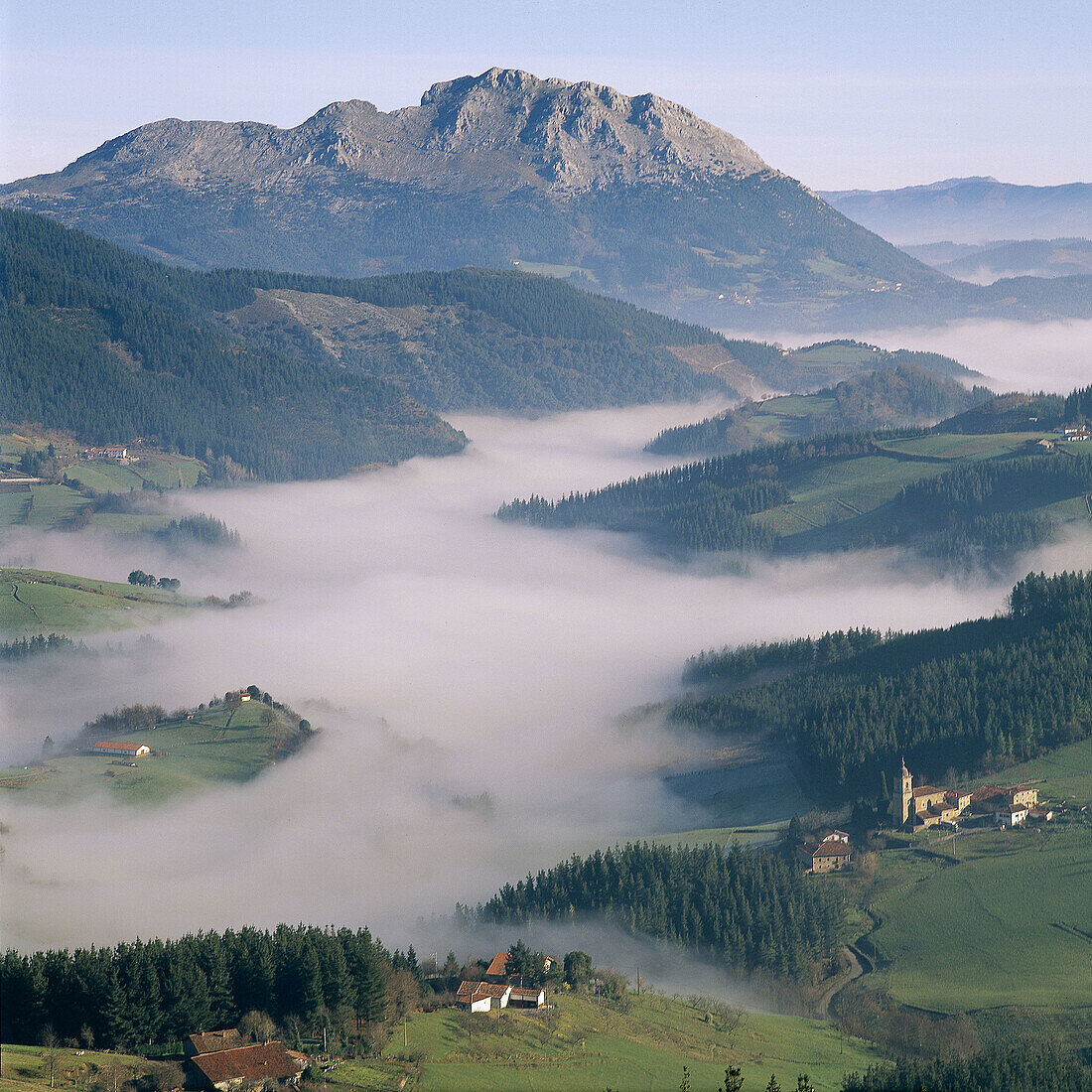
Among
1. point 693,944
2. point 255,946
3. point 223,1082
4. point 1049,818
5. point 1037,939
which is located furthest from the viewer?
point 1049,818

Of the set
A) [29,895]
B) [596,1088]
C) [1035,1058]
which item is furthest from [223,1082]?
[29,895]

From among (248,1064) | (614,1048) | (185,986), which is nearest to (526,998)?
(614,1048)

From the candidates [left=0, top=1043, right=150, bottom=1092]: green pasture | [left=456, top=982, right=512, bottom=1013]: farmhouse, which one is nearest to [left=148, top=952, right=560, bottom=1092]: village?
[left=0, top=1043, right=150, bottom=1092]: green pasture

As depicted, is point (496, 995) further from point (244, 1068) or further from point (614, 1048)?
point (244, 1068)

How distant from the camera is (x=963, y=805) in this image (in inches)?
7633

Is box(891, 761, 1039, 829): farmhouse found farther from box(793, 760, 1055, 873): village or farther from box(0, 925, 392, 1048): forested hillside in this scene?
box(0, 925, 392, 1048): forested hillside

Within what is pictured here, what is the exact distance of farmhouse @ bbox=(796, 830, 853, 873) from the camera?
186625 mm

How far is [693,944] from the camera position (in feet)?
563

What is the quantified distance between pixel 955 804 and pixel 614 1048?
77035mm

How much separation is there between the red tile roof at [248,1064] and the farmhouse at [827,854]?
86.0 m

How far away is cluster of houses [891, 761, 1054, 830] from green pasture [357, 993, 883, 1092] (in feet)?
162

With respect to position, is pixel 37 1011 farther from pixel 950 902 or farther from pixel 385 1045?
pixel 950 902

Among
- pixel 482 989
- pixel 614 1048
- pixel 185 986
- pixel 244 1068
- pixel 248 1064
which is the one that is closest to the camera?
pixel 244 1068

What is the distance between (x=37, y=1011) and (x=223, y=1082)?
712 inches
